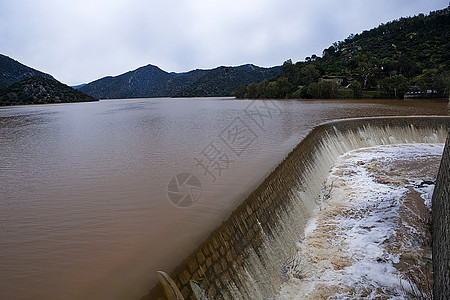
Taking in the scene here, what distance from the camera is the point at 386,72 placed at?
47.4 m

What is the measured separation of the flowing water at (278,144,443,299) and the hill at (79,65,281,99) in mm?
83847

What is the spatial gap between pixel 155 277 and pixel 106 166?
5.13 metres

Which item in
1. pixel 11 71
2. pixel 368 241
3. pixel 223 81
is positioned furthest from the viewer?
pixel 223 81

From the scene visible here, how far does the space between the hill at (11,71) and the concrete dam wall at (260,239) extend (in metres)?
79.2

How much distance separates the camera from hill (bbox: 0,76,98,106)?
51.6 metres

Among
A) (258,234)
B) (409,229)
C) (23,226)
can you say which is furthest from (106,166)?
(409,229)

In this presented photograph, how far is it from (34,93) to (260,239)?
208 ft

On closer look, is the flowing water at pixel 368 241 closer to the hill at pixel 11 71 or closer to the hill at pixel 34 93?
the hill at pixel 34 93

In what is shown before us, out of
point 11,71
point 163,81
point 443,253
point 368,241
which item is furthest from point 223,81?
point 443,253

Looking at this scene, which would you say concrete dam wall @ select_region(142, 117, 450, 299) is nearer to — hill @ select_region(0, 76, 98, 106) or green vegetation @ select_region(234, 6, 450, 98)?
green vegetation @ select_region(234, 6, 450, 98)

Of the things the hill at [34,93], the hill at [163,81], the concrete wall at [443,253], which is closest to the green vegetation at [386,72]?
the hill at [163,81]

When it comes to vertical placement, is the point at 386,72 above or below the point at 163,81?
below

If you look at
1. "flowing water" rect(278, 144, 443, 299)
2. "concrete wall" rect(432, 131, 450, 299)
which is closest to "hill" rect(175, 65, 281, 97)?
"flowing water" rect(278, 144, 443, 299)

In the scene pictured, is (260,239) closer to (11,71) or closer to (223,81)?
(223,81)
